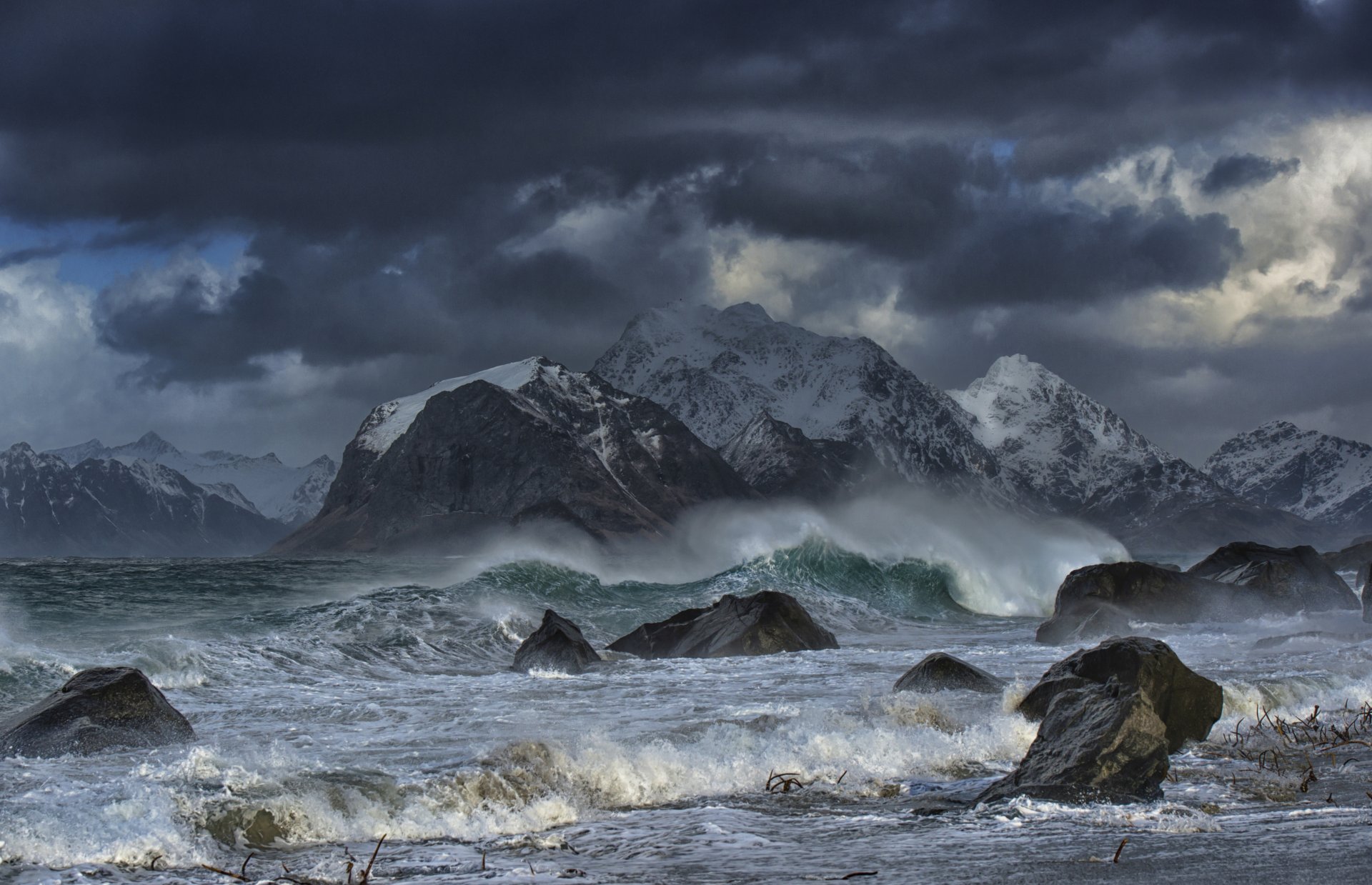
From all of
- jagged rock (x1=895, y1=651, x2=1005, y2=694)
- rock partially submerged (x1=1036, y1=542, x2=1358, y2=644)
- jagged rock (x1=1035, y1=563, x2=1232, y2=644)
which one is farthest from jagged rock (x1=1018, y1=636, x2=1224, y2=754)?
jagged rock (x1=1035, y1=563, x2=1232, y2=644)

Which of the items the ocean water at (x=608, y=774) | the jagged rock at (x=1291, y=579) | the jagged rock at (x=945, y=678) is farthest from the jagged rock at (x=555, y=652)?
the jagged rock at (x=1291, y=579)

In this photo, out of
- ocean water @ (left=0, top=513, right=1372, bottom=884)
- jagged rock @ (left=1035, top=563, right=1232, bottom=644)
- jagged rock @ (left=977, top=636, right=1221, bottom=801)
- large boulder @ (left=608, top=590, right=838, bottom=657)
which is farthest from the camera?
jagged rock @ (left=1035, top=563, right=1232, bottom=644)

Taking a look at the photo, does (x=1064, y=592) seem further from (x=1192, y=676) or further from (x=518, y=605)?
(x=1192, y=676)

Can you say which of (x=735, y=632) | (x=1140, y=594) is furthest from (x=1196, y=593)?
(x=735, y=632)

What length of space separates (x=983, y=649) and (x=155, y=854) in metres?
23.1

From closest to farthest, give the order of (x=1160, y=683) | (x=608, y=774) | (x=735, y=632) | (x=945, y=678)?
1. (x=608, y=774)
2. (x=1160, y=683)
3. (x=945, y=678)
4. (x=735, y=632)

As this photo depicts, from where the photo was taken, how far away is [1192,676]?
14.0 metres

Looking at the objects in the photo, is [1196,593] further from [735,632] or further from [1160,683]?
[1160,683]

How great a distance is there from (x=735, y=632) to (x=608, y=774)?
14974 millimetres

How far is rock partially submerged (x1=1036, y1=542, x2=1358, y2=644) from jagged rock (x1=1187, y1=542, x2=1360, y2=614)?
0.02 m

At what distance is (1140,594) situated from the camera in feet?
116

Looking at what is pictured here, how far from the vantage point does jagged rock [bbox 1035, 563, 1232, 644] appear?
34.1 metres

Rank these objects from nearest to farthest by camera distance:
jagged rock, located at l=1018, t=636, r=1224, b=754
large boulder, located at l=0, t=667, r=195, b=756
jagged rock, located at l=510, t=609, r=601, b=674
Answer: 1. large boulder, located at l=0, t=667, r=195, b=756
2. jagged rock, located at l=1018, t=636, r=1224, b=754
3. jagged rock, located at l=510, t=609, r=601, b=674

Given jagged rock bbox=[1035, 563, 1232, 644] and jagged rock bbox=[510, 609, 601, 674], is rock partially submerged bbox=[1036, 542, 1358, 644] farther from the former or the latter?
jagged rock bbox=[510, 609, 601, 674]
